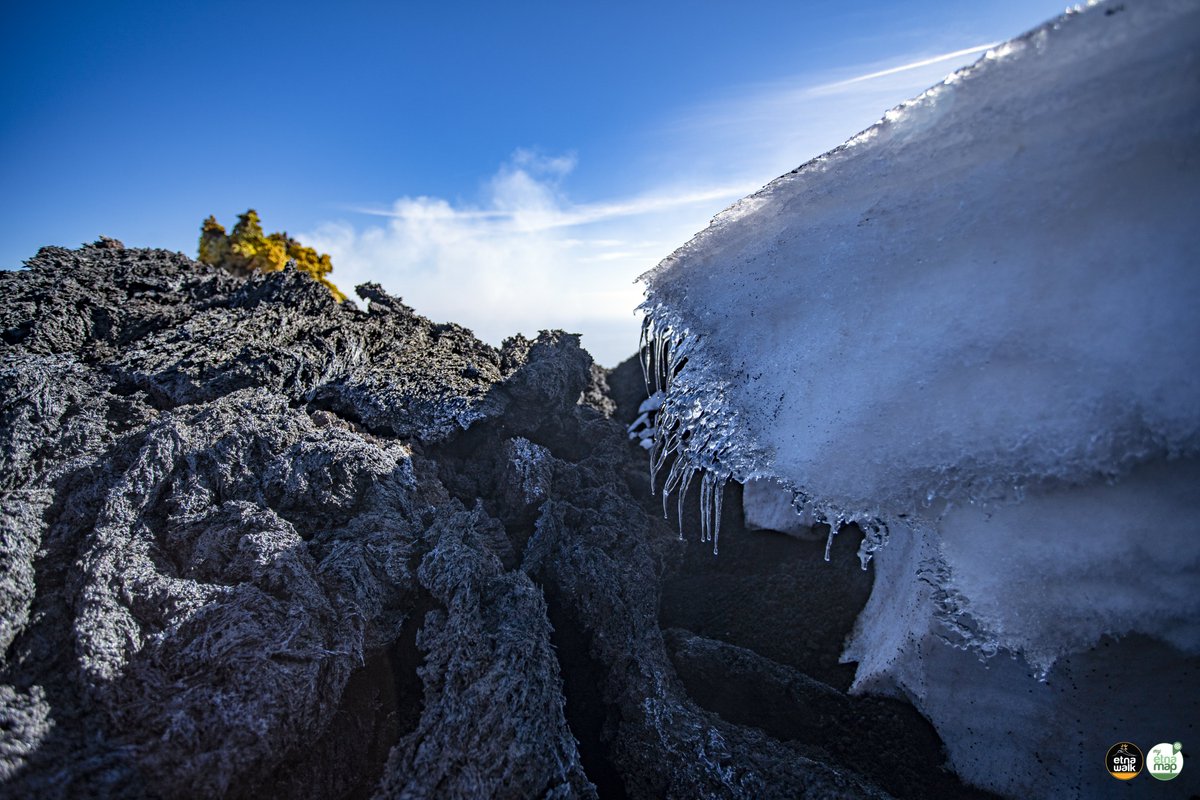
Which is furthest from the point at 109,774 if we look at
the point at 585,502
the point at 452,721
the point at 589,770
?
the point at 585,502

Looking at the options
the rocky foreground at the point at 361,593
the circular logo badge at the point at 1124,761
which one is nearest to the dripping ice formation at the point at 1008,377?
the circular logo badge at the point at 1124,761

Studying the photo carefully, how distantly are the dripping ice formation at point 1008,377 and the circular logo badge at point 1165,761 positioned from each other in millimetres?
69

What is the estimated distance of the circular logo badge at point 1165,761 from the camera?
222cm

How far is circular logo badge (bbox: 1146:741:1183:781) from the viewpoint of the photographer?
2.22 metres

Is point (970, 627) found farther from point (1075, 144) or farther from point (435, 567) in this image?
point (435, 567)

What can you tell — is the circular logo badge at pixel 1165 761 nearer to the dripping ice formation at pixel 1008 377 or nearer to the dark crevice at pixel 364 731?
the dripping ice formation at pixel 1008 377

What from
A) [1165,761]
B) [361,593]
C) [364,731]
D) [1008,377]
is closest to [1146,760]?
[1165,761]

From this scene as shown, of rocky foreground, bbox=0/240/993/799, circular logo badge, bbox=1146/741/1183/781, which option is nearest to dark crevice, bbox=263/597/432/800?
rocky foreground, bbox=0/240/993/799

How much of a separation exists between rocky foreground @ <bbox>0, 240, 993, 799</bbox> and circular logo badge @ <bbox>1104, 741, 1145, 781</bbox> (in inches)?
21.5

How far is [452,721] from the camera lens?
2.10 metres

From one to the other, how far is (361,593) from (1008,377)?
8.47ft

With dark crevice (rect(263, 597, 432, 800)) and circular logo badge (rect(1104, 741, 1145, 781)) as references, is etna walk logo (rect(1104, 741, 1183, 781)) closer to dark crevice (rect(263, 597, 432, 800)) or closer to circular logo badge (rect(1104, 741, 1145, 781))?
circular logo badge (rect(1104, 741, 1145, 781))

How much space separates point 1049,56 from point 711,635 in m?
2.78

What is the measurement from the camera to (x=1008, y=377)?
1.99 m
